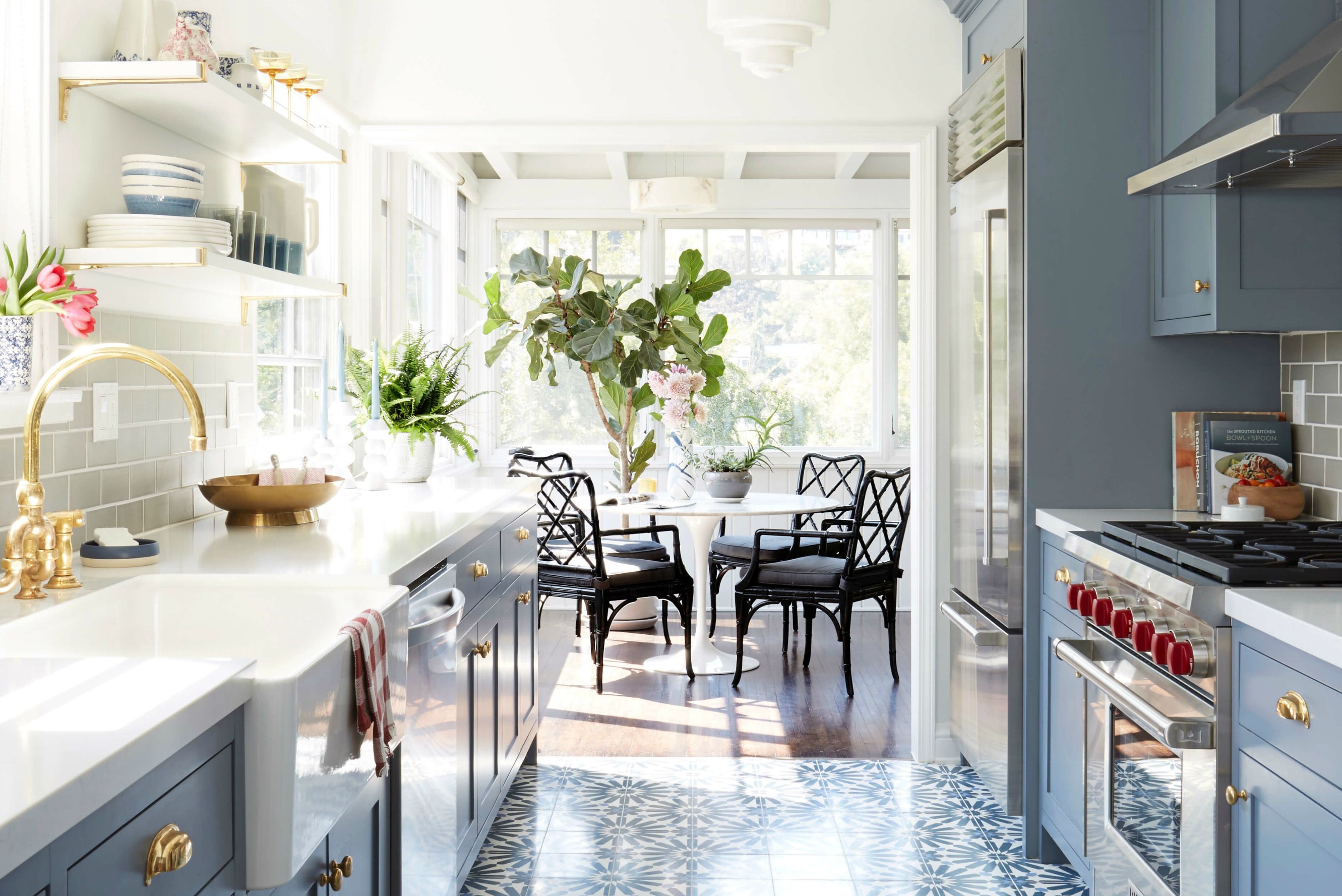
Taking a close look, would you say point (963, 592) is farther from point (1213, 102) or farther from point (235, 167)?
point (235, 167)

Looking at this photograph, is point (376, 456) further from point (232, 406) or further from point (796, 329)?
point (796, 329)

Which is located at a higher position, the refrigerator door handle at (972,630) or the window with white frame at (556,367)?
the window with white frame at (556,367)

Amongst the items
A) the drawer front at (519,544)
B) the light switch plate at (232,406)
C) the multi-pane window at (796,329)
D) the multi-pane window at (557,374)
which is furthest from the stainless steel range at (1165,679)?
the multi-pane window at (557,374)

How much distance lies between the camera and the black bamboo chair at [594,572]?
173 inches

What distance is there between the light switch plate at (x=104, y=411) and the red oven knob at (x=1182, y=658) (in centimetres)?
206

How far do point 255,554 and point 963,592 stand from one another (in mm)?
2178

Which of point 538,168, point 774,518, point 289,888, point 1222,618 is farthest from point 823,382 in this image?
point 289,888

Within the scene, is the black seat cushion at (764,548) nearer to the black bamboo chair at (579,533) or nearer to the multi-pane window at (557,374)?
the black bamboo chair at (579,533)

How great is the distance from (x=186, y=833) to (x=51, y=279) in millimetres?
925

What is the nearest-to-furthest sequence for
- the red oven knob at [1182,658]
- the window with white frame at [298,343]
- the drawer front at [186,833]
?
the drawer front at [186,833] < the red oven knob at [1182,658] < the window with white frame at [298,343]

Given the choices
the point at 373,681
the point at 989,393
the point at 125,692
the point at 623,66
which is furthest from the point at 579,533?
the point at 125,692

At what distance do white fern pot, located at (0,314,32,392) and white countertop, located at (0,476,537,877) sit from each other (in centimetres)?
33

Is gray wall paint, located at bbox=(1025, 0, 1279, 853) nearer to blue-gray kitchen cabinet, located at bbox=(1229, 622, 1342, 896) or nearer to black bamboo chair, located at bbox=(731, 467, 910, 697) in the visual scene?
blue-gray kitchen cabinet, located at bbox=(1229, 622, 1342, 896)

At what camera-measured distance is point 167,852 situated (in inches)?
40.8
